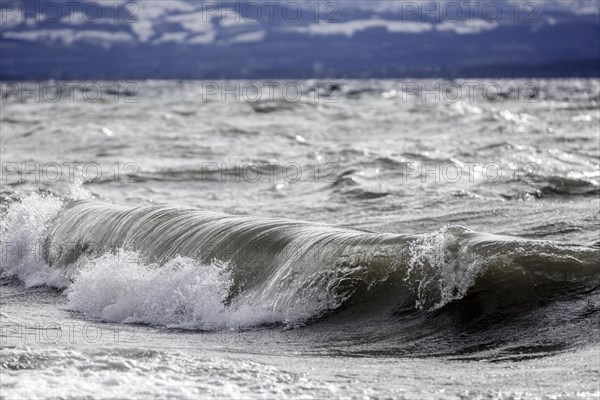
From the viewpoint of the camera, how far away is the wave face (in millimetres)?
6238

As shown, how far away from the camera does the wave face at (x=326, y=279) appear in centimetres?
624

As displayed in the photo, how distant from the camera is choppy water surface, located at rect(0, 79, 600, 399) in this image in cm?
465

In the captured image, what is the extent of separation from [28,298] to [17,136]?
17090 millimetres

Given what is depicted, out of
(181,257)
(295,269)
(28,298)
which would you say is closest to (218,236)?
(181,257)

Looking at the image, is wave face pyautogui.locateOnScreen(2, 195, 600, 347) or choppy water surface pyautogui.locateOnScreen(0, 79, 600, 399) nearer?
choppy water surface pyautogui.locateOnScreen(0, 79, 600, 399)

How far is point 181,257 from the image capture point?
7977mm

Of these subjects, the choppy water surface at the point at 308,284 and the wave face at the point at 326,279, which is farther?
the wave face at the point at 326,279

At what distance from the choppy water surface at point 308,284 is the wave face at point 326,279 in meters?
0.02

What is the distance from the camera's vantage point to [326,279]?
6.99m

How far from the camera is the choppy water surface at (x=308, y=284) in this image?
465cm

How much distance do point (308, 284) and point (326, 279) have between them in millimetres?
148

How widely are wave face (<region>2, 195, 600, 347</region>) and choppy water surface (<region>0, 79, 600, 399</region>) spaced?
0.05 feet

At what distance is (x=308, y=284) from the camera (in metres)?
6.96

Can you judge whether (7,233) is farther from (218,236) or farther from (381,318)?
(381,318)
